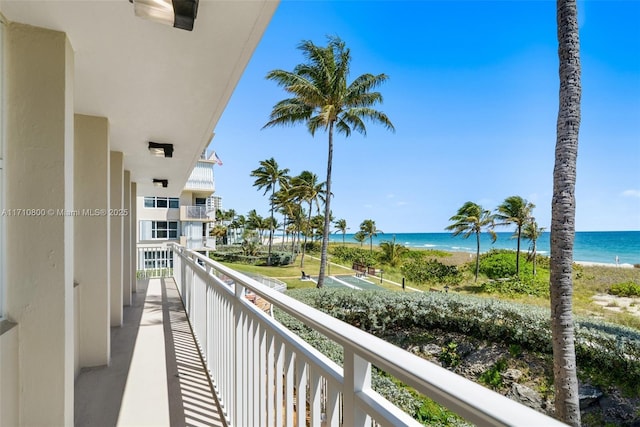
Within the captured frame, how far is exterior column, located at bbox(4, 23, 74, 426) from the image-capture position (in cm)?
167

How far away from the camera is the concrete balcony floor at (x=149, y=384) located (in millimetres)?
2260

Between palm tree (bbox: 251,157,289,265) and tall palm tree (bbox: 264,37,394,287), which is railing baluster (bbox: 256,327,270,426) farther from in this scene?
palm tree (bbox: 251,157,289,265)

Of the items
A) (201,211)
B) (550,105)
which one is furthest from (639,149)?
(201,211)

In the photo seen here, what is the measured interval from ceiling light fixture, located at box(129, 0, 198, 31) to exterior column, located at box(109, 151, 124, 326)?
10.5 feet

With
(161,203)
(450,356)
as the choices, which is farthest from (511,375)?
(161,203)

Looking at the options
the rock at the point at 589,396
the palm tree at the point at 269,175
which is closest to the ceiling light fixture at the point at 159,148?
the rock at the point at 589,396

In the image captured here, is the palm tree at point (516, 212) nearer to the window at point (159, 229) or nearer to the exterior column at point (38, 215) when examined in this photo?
the window at point (159, 229)

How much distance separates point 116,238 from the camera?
4.10 meters

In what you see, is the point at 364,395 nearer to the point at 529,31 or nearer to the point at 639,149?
the point at 529,31

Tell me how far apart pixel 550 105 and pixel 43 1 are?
6275 cm

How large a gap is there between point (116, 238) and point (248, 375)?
327 cm

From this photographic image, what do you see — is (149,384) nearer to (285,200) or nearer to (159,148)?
(159,148)

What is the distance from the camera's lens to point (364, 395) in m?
0.80

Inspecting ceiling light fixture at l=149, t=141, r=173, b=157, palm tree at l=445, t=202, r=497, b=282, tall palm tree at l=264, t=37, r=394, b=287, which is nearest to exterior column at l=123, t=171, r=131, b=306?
ceiling light fixture at l=149, t=141, r=173, b=157
